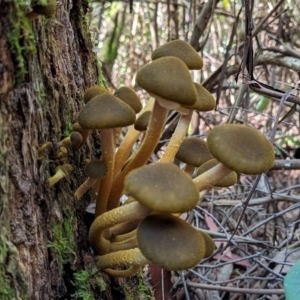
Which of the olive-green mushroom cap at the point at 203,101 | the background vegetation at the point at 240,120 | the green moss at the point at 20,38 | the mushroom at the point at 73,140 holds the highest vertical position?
the green moss at the point at 20,38

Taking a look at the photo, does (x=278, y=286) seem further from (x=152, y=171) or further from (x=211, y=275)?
(x=152, y=171)

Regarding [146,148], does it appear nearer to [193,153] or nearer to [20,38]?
[193,153]

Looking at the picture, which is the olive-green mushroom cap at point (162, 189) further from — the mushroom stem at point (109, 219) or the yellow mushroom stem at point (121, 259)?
the yellow mushroom stem at point (121, 259)

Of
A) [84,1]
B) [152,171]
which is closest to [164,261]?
[152,171]

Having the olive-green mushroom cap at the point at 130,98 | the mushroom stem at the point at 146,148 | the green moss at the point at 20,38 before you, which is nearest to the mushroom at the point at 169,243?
the mushroom stem at the point at 146,148

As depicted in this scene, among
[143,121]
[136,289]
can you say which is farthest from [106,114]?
[136,289]

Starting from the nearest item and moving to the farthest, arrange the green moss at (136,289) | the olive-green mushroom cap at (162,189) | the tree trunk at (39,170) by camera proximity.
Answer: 1. the olive-green mushroom cap at (162,189)
2. the tree trunk at (39,170)
3. the green moss at (136,289)

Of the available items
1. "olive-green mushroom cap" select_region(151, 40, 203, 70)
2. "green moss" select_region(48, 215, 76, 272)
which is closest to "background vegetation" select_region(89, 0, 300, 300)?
"olive-green mushroom cap" select_region(151, 40, 203, 70)
